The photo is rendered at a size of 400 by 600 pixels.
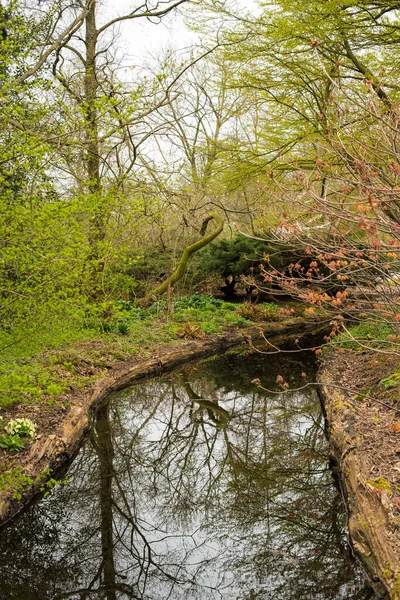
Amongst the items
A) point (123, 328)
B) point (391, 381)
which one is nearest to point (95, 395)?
point (123, 328)

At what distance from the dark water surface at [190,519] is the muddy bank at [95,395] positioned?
0.20 m

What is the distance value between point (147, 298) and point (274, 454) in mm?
9062

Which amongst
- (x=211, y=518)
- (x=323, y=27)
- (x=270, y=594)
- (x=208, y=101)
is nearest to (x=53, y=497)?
(x=211, y=518)

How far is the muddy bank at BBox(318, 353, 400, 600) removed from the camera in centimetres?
390

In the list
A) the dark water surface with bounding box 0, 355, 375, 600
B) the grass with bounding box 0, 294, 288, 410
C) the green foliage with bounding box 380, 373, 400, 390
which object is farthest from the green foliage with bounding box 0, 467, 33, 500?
the green foliage with bounding box 380, 373, 400, 390

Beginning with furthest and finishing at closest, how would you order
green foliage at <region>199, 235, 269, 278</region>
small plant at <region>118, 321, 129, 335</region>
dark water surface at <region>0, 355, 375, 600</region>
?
green foliage at <region>199, 235, 269, 278</region>, small plant at <region>118, 321, 129, 335</region>, dark water surface at <region>0, 355, 375, 600</region>

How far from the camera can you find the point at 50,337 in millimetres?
5426

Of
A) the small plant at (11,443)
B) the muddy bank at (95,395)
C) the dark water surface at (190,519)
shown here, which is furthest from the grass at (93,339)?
the dark water surface at (190,519)

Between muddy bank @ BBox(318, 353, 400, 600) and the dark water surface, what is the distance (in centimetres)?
28

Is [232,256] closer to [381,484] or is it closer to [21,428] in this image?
[21,428]

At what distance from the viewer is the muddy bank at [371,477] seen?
390 centimetres

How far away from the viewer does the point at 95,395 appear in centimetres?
841

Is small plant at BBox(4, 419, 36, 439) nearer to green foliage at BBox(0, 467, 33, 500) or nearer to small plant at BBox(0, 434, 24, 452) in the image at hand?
small plant at BBox(0, 434, 24, 452)

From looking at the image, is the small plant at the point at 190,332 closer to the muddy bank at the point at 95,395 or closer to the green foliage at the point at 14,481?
the muddy bank at the point at 95,395
